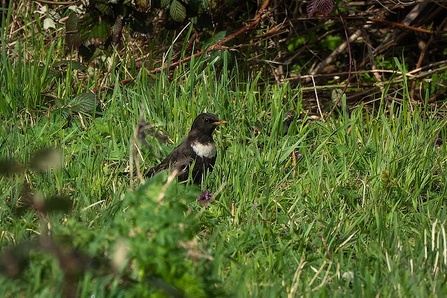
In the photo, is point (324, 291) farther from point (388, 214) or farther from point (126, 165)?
point (126, 165)

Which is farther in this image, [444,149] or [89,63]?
[89,63]

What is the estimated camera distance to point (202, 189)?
13.4 feet

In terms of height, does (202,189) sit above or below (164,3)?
below

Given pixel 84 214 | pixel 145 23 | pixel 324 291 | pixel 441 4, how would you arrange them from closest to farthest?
pixel 324 291
pixel 84 214
pixel 145 23
pixel 441 4

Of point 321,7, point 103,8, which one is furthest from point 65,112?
point 321,7

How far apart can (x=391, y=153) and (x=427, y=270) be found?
5.01 ft

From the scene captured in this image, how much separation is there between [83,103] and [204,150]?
1150 millimetres

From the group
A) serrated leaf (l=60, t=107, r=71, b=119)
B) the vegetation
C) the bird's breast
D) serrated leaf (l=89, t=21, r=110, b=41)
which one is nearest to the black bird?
the bird's breast

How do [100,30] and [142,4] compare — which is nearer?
[142,4]

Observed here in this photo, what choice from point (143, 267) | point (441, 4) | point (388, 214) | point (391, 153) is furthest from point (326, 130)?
point (143, 267)

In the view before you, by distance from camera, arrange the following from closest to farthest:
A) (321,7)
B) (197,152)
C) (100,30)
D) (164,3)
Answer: (197,152) → (321,7) → (164,3) → (100,30)

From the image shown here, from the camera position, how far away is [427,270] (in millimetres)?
2766

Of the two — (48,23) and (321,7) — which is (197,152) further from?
(48,23)

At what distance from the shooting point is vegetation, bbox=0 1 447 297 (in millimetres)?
2182
